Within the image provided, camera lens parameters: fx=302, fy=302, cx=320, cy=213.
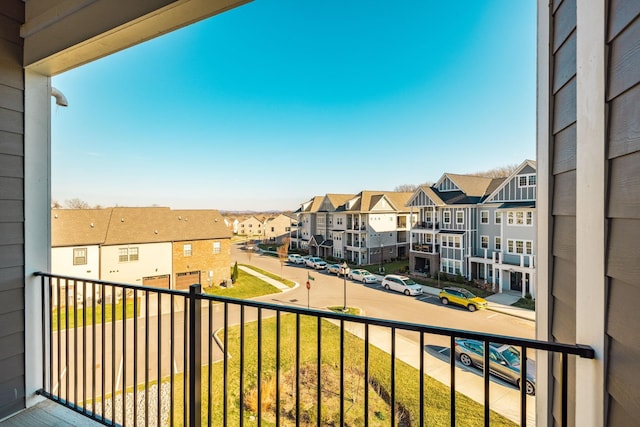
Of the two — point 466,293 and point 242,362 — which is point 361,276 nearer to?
point 466,293

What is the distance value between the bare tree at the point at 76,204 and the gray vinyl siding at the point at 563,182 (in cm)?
279

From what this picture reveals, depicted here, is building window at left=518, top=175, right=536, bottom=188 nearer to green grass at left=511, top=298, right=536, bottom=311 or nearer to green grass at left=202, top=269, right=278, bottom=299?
green grass at left=511, top=298, right=536, bottom=311

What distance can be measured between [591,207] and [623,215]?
10 centimetres

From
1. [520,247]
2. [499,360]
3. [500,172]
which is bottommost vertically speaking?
[499,360]

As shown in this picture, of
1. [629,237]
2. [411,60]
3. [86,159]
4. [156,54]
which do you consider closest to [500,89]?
[411,60]

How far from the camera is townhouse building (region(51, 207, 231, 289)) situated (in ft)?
6.76

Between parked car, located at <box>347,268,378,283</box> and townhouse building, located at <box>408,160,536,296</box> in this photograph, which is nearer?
townhouse building, located at <box>408,160,536,296</box>

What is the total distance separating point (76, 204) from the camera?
224 centimetres

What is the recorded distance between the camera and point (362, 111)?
7.97ft

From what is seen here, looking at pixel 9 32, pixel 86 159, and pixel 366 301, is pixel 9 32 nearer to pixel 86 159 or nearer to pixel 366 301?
pixel 86 159

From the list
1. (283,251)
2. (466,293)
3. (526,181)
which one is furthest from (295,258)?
(526,181)

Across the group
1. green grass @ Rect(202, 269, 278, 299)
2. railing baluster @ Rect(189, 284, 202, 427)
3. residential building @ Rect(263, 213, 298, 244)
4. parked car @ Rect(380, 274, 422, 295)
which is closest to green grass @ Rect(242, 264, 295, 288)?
green grass @ Rect(202, 269, 278, 299)

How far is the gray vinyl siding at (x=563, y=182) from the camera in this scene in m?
0.81

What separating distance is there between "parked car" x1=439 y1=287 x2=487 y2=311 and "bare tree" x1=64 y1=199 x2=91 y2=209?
261 centimetres
